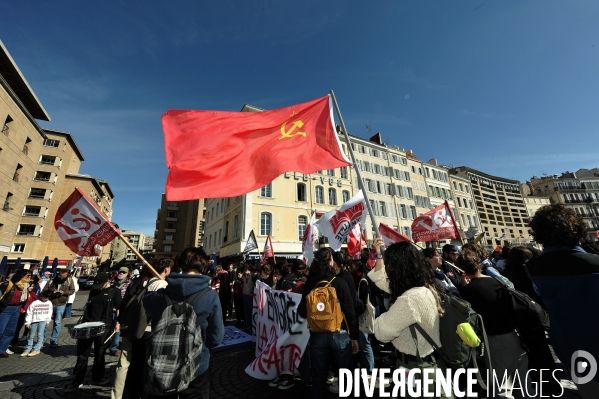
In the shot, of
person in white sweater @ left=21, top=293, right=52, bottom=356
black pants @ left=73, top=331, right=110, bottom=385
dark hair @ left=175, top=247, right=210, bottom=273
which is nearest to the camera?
dark hair @ left=175, top=247, right=210, bottom=273

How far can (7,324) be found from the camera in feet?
20.6

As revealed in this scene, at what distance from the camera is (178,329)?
2422 mm

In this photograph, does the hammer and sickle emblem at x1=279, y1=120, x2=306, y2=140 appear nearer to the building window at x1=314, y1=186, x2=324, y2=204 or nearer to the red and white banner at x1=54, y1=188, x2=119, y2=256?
the red and white banner at x1=54, y1=188, x2=119, y2=256

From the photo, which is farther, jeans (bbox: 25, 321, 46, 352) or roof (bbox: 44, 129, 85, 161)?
roof (bbox: 44, 129, 85, 161)

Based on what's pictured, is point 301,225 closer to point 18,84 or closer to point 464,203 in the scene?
point 18,84

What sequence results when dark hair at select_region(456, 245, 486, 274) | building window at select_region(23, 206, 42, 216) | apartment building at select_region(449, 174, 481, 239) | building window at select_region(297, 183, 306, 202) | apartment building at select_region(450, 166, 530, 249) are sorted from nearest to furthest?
dark hair at select_region(456, 245, 486, 274), building window at select_region(297, 183, 306, 202), building window at select_region(23, 206, 42, 216), apartment building at select_region(449, 174, 481, 239), apartment building at select_region(450, 166, 530, 249)

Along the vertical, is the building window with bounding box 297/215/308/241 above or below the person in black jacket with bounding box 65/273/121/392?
above

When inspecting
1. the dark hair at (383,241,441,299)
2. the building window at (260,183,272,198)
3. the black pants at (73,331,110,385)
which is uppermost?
the building window at (260,183,272,198)

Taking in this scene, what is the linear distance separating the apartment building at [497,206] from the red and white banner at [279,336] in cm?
5371

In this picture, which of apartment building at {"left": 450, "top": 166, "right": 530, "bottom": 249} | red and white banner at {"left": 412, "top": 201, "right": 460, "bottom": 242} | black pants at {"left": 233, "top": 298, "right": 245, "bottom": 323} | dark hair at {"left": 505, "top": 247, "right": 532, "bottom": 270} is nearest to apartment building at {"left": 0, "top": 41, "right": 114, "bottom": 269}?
black pants at {"left": 233, "top": 298, "right": 245, "bottom": 323}

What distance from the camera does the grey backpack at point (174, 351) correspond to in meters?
2.33

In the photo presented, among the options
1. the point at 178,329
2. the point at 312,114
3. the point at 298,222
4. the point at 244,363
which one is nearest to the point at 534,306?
the point at 178,329

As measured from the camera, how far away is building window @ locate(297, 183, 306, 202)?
90.7 feet

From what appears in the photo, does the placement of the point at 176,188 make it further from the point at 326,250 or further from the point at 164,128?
the point at 326,250
